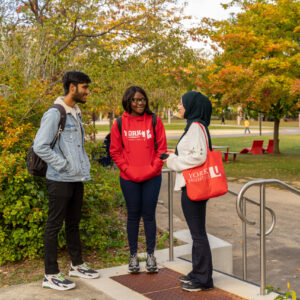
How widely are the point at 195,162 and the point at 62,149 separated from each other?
3.64 feet

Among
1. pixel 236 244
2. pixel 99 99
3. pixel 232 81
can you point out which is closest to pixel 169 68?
pixel 232 81

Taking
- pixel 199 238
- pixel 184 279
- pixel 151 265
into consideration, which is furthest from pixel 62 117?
pixel 184 279

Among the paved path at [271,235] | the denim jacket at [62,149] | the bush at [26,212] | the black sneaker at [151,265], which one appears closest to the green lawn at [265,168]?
the paved path at [271,235]

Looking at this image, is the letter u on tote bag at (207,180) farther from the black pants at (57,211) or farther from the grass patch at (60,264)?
the grass patch at (60,264)

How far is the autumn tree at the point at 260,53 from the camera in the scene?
12.9 meters

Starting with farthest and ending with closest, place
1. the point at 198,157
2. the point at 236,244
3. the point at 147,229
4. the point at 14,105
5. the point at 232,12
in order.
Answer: the point at 232,12, the point at 236,244, the point at 14,105, the point at 147,229, the point at 198,157

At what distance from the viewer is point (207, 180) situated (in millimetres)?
3549

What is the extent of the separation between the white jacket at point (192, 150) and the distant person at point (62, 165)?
837 mm

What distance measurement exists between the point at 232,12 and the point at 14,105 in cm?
1258

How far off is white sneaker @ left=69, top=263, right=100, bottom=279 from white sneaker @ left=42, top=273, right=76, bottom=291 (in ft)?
Result: 0.76

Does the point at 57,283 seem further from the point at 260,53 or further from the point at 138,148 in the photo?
the point at 260,53

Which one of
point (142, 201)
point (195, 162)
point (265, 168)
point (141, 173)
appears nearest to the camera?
point (195, 162)

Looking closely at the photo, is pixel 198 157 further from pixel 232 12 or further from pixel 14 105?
pixel 232 12

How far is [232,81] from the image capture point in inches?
536
